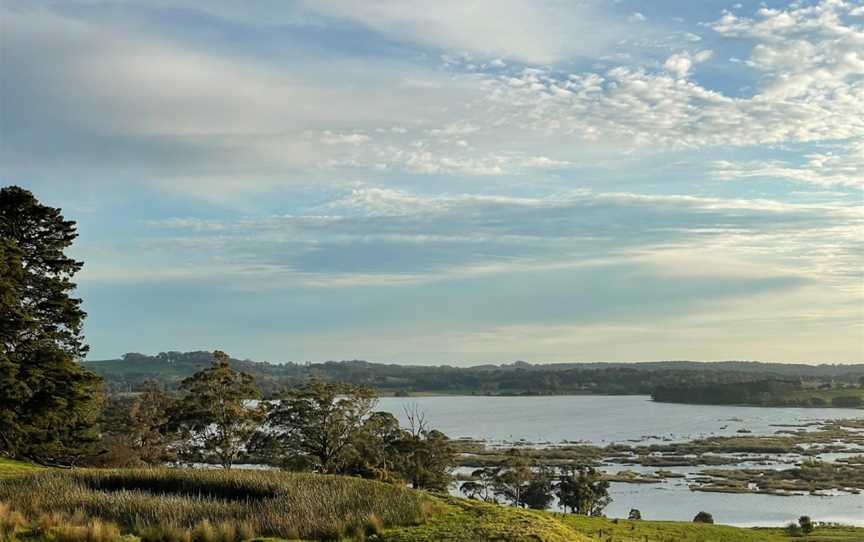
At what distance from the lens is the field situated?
15.9 meters

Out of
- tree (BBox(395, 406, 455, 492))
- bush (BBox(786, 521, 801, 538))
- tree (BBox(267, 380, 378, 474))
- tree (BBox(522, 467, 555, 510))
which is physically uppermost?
tree (BBox(267, 380, 378, 474))

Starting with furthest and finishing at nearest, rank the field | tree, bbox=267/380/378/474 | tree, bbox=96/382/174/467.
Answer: tree, bbox=267/380/378/474, tree, bbox=96/382/174/467, the field

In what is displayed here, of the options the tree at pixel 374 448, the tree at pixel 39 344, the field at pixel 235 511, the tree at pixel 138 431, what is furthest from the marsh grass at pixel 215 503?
the tree at pixel 138 431

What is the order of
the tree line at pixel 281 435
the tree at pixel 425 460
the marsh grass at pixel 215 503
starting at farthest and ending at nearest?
the tree at pixel 425 460 < the tree line at pixel 281 435 < the marsh grass at pixel 215 503

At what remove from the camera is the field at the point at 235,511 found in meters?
15.9

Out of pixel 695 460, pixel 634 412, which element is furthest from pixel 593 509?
pixel 634 412

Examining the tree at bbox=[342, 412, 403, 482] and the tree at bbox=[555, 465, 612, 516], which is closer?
the tree at bbox=[342, 412, 403, 482]

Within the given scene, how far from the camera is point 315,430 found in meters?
53.5

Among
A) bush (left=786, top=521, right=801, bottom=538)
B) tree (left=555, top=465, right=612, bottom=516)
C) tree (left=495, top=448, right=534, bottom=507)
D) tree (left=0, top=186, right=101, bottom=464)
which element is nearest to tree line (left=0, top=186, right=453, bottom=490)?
tree (left=0, top=186, right=101, bottom=464)

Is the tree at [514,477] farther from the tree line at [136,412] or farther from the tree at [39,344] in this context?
the tree at [39,344]

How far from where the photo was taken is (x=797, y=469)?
95.2m

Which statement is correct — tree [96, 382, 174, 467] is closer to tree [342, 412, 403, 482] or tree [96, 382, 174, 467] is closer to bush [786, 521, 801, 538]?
tree [342, 412, 403, 482]

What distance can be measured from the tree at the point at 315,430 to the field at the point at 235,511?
31590 mm

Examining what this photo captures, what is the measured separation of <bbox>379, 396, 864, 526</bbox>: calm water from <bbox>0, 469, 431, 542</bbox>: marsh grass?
175 ft
